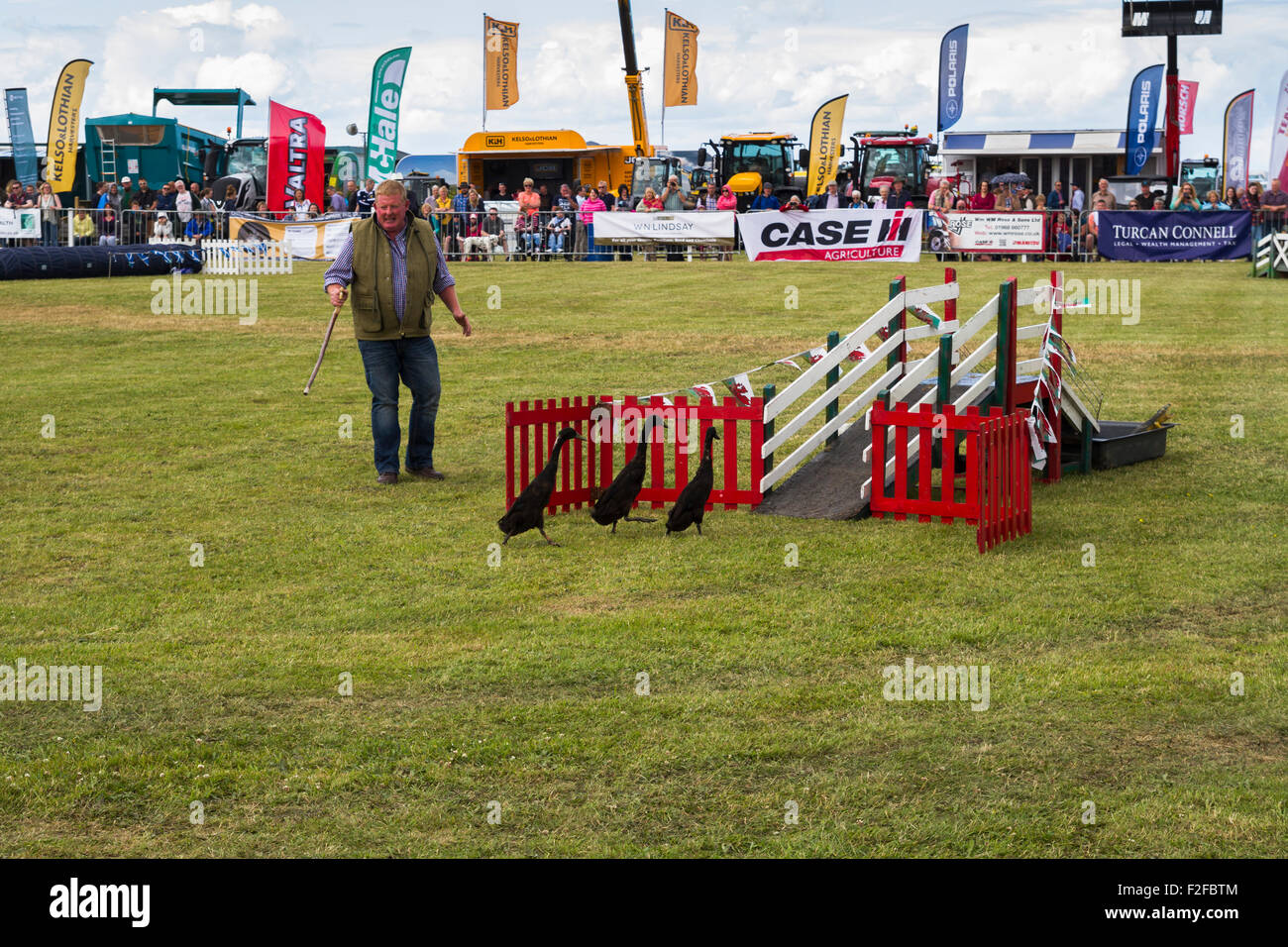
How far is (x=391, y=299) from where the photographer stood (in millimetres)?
10180

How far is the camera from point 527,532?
356 inches

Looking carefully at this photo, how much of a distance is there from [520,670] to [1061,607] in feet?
9.11

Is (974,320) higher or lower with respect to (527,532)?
higher

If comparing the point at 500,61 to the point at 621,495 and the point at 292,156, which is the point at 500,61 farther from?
the point at 621,495

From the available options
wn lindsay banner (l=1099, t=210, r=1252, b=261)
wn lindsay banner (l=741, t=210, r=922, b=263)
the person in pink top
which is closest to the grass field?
wn lindsay banner (l=741, t=210, r=922, b=263)

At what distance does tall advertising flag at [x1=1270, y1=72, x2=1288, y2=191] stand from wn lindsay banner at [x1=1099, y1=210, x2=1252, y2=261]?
4.12m

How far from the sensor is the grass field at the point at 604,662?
469 cm

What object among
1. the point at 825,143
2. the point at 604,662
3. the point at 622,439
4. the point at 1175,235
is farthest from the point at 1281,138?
the point at 604,662

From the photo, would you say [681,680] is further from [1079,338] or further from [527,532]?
[1079,338]

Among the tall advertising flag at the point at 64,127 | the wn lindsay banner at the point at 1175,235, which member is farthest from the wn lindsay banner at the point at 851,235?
the tall advertising flag at the point at 64,127

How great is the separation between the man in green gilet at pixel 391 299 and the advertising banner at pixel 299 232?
2255 cm

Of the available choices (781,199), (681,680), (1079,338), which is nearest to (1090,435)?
(681,680)

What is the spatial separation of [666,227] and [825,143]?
8672 mm

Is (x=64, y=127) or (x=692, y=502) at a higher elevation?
(x=64, y=127)
